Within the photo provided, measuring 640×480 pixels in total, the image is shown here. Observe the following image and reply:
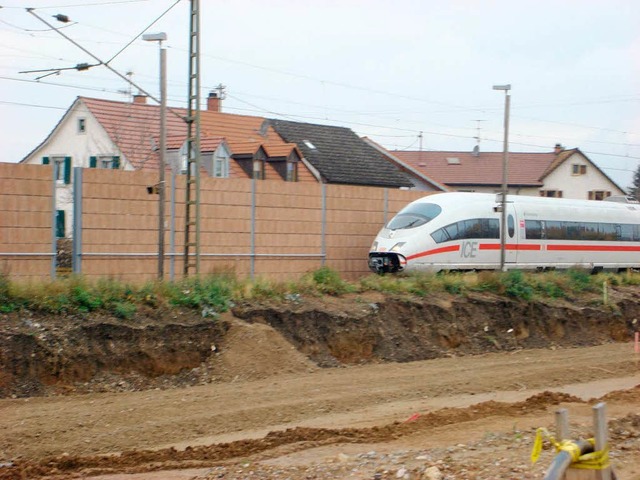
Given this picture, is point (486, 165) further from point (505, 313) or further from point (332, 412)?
point (332, 412)

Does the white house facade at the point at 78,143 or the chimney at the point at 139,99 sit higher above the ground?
the chimney at the point at 139,99

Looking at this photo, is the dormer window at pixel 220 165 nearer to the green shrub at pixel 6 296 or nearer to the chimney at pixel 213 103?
the chimney at pixel 213 103

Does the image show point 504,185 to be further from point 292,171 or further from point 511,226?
point 292,171

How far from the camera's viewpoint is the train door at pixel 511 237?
2880 cm

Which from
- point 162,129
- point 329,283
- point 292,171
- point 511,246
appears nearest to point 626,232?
point 511,246

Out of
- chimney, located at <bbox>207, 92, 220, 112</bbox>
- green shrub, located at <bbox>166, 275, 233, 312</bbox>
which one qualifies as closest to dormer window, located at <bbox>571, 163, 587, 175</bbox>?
chimney, located at <bbox>207, 92, 220, 112</bbox>

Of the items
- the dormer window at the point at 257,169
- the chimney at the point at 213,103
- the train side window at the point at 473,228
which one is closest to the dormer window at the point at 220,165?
the dormer window at the point at 257,169

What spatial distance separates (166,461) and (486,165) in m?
58.8

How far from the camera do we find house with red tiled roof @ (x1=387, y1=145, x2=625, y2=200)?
6362cm

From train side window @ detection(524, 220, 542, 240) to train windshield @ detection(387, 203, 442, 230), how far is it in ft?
13.7

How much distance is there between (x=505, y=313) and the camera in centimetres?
2305

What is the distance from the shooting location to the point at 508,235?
1134 inches

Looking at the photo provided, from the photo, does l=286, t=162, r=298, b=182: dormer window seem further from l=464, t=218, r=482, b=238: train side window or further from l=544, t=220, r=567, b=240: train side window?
l=464, t=218, r=482, b=238: train side window

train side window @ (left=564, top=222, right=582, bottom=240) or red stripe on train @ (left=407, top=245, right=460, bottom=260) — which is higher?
train side window @ (left=564, top=222, right=582, bottom=240)
